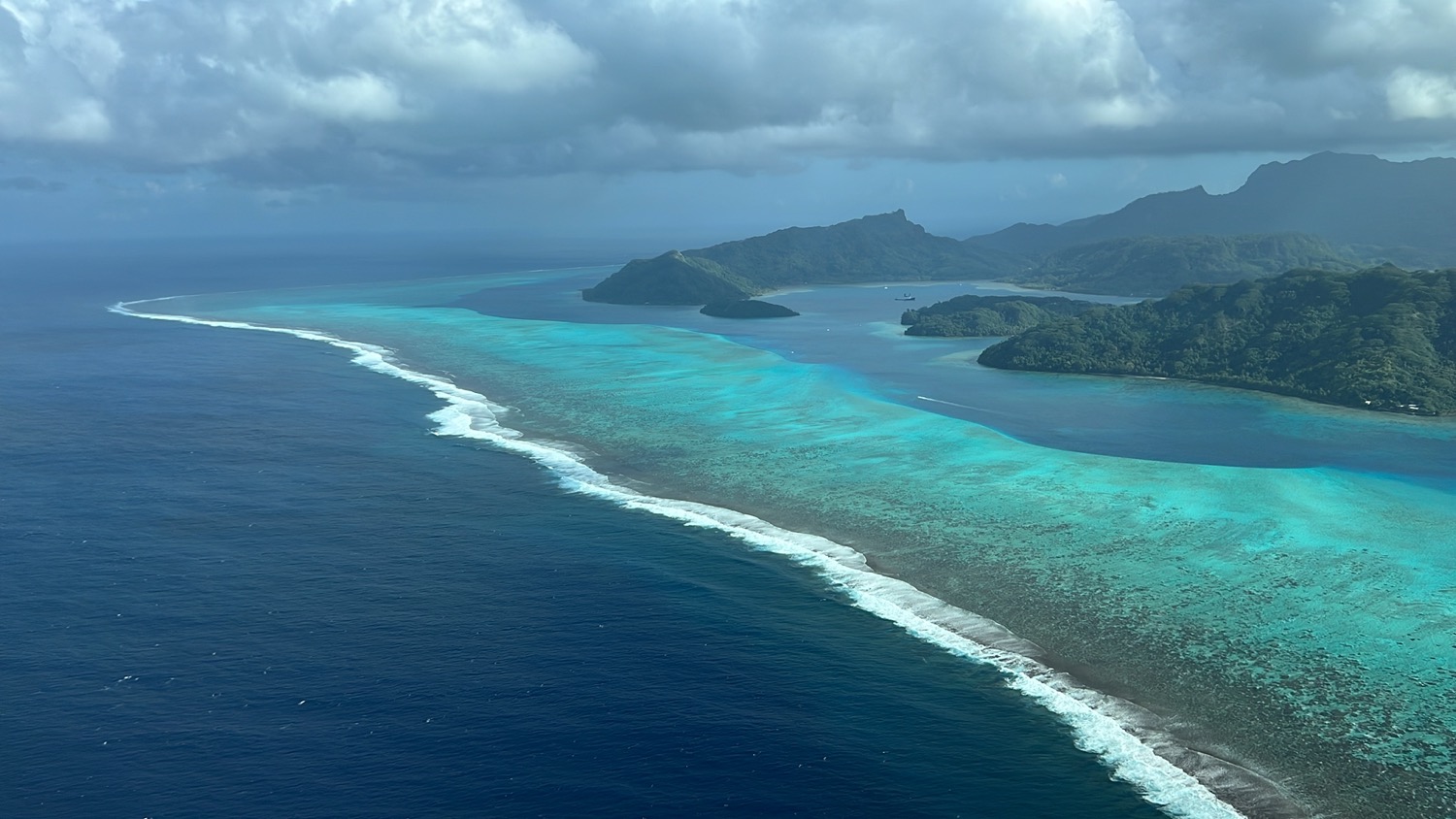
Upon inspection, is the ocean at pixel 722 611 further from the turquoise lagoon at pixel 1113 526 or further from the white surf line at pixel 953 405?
the white surf line at pixel 953 405

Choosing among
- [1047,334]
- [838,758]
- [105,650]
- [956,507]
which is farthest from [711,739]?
[1047,334]

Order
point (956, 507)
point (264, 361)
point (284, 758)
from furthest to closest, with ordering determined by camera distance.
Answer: point (264, 361), point (956, 507), point (284, 758)

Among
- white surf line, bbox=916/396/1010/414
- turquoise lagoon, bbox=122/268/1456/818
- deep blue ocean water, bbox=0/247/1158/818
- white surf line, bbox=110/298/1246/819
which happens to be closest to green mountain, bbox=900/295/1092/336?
turquoise lagoon, bbox=122/268/1456/818

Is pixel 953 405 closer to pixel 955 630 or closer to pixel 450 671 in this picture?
pixel 955 630

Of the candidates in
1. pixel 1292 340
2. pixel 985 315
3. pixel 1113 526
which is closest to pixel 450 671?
pixel 1113 526

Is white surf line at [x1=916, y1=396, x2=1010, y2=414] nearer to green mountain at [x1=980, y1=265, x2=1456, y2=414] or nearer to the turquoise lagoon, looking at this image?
the turquoise lagoon

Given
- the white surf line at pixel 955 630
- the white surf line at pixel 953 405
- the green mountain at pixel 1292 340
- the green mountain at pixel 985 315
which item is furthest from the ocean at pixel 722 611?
the green mountain at pixel 985 315

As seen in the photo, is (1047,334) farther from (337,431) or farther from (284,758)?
(284,758)
